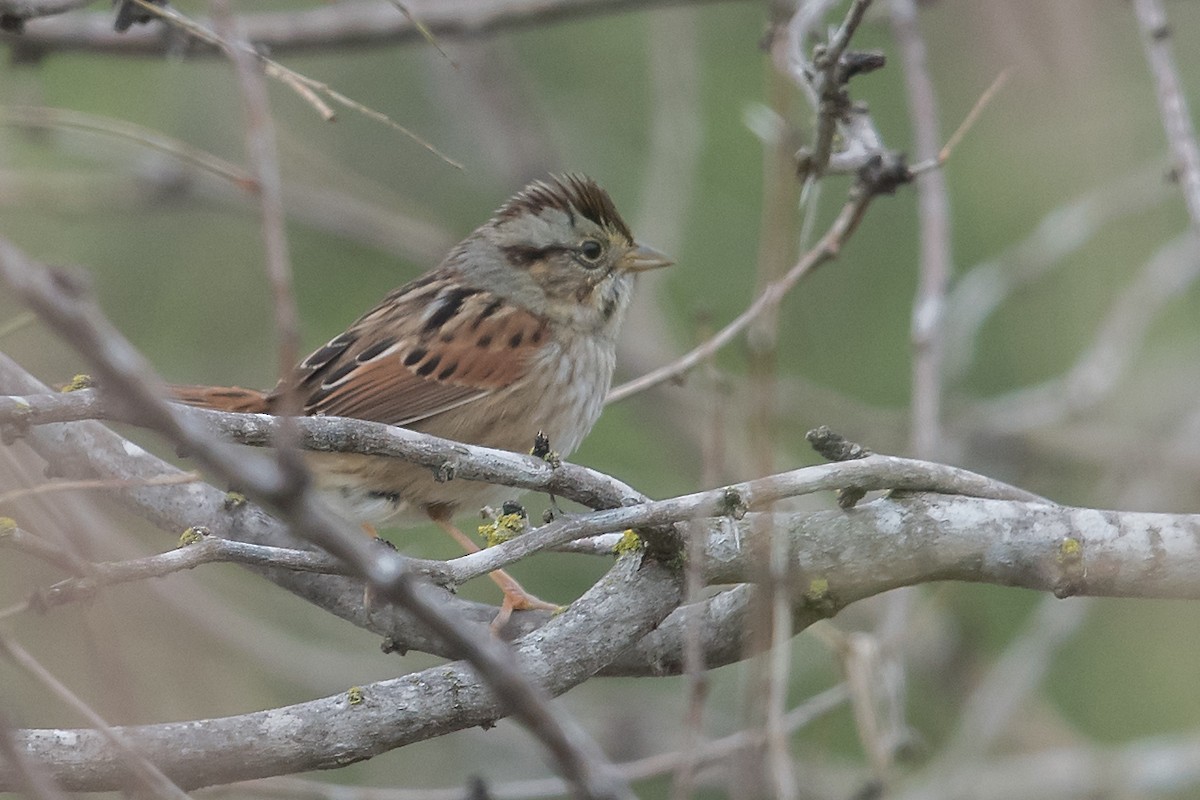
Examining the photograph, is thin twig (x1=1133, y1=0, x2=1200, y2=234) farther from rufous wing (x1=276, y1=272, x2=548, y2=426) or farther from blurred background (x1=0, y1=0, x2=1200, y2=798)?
rufous wing (x1=276, y1=272, x2=548, y2=426)

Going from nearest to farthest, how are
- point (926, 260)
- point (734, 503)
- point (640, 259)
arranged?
point (734, 503) → point (926, 260) → point (640, 259)

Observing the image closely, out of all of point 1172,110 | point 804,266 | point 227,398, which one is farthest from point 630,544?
point 227,398

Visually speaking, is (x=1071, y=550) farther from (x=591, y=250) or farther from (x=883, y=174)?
(x=591, y=250)

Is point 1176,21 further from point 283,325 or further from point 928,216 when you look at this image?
point 283,325

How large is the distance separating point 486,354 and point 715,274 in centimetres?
274

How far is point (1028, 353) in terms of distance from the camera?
679 centimetres

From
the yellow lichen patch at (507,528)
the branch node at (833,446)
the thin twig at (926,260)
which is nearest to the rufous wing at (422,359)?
the thin twig at (926,260)

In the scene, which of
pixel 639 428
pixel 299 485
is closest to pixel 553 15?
pixel 639 428

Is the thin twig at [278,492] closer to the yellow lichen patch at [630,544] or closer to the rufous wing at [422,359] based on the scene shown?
the yellow lichen patch at [630,544]

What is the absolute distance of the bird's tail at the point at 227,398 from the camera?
3834 mm

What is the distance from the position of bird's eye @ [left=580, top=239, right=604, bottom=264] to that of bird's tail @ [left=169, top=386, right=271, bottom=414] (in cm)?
115

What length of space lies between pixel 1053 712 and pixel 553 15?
3325 mm

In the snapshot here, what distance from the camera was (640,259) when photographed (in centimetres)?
451

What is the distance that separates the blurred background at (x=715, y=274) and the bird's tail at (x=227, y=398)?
41 cm
